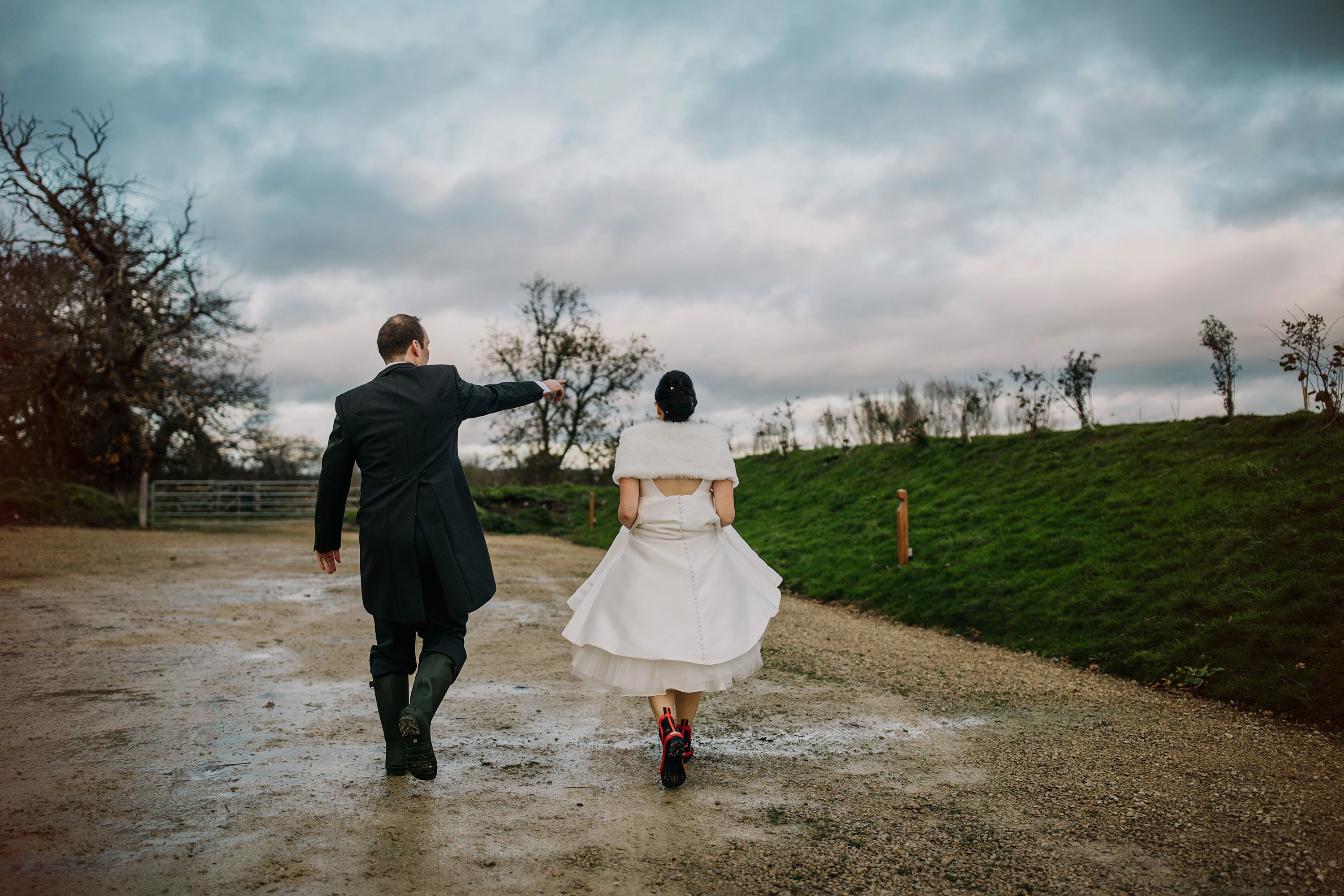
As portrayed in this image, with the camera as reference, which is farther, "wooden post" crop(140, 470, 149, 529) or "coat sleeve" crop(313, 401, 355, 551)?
"wooden post" crop(140, 470, 149, 529)

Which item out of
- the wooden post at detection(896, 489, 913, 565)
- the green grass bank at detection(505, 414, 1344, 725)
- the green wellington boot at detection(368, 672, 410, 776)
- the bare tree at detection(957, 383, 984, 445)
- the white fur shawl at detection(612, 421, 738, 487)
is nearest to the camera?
the green wellington boot at detection(368, 672, 410, 776)

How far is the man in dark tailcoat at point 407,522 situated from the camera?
398 centimetres

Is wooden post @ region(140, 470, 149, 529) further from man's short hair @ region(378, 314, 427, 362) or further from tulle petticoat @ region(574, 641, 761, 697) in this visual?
tulle petticoat @ region(574, 641, 761, 697)

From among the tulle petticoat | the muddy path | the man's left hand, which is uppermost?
the man's left hand

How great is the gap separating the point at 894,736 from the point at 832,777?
3.02ft

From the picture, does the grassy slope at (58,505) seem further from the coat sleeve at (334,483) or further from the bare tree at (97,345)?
the coat sleeve at (334,483)

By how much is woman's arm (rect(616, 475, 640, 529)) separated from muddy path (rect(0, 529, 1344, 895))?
1.28 metres

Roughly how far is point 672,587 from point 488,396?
1.34 m

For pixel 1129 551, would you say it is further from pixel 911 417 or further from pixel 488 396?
pixel 911 417

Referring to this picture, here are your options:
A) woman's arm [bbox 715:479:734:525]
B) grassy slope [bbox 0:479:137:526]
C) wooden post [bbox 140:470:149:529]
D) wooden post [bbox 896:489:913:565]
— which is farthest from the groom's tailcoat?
wooden post [bbox 140:470:149:529]

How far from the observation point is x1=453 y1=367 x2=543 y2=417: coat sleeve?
421cm

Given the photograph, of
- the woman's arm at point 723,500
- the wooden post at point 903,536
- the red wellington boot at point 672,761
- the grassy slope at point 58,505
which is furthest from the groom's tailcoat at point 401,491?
the grassy slope at point 58,505

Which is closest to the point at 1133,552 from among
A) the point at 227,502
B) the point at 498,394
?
the point at 498,394

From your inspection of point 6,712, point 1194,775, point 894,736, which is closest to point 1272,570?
point 1194,775
